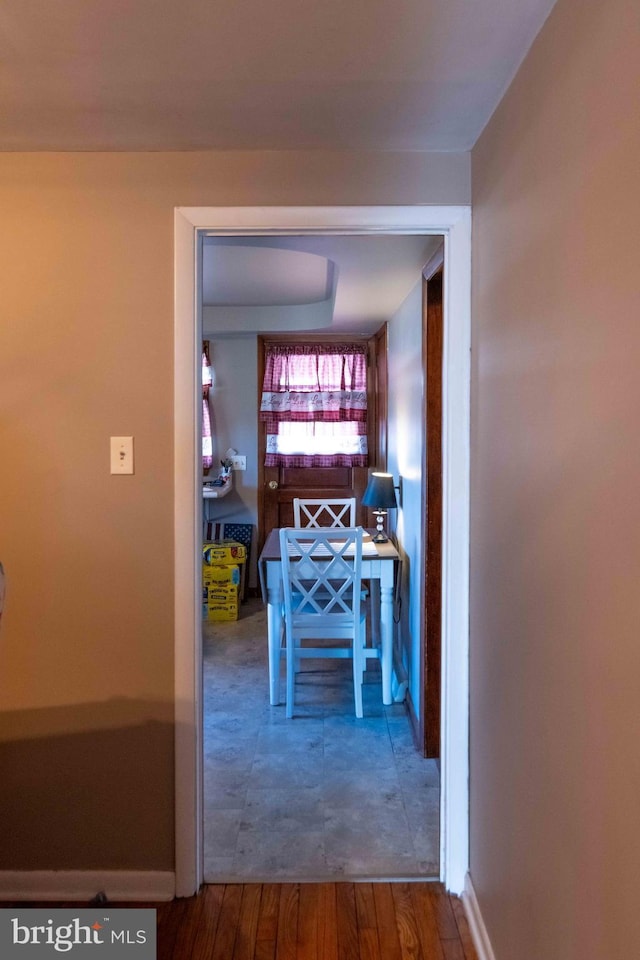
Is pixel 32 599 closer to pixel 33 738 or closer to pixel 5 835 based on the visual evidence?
pixel 33 738

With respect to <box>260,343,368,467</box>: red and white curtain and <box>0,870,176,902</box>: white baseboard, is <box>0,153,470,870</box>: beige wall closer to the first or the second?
<box>0,870,176,902</box>: white baseboard

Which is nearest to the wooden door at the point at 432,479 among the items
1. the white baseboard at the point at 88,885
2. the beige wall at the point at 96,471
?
the beige wall at the point at 96,471

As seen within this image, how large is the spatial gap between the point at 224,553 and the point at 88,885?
3052 mm

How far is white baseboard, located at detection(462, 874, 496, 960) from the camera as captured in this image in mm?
1631

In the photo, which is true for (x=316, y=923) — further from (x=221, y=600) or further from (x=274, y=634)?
(x=221, y=600)

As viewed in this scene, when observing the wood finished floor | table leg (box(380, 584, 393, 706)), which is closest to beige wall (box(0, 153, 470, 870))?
the wood finished floor

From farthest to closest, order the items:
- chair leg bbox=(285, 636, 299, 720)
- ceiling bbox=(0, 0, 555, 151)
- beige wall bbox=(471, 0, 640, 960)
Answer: chair leg bbox=(285, 636, 299, 720), ceiling bbox=(0, 0, 555, 151), beige wall bbox=(471, 0, 640, 960)

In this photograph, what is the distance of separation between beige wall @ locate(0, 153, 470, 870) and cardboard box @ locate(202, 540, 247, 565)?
9.59ft

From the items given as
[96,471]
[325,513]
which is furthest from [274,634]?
[325,513]

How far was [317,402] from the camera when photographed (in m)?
5.27

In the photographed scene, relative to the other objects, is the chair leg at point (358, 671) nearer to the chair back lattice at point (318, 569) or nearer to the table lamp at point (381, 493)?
the chair back lattice at point (318, 569)

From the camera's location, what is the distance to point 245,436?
5.34m

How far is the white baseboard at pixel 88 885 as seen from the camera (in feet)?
6.17

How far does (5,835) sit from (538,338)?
2013 millimetres
